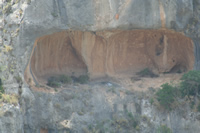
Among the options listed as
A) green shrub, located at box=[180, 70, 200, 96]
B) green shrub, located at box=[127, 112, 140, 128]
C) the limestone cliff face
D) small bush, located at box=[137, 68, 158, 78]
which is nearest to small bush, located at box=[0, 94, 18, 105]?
the limestone cliff face

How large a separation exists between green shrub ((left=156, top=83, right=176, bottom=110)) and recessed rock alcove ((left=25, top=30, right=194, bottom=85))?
165 inches

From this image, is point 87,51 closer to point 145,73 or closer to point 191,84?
point 145,73

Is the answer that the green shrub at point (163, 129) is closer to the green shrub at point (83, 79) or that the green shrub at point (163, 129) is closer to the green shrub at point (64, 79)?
the green shrub at point (83, 79)

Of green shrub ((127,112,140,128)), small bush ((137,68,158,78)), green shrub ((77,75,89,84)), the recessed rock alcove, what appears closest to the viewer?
green shrub ((127,112,140,128))

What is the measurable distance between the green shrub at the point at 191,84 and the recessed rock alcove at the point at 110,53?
3.53m

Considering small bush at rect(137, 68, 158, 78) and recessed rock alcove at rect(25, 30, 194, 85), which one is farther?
small bush at rect(137, 68, 158, 78)

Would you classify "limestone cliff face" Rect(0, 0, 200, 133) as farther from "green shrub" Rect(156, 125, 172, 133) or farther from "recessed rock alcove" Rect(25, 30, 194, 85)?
"green shrub" Rect(156, 125, 172, 133)

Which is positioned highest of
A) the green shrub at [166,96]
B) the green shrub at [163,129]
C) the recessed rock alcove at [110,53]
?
the recessed rock alcove at [110,53]

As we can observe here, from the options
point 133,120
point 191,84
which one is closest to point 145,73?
point 191,84

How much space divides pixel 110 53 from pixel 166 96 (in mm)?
5925

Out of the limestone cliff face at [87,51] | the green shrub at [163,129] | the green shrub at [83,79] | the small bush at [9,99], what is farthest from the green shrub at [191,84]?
the small bush at [9,99]

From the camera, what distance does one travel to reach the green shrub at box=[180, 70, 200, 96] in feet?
77.6

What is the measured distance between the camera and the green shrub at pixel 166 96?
77.5 ft

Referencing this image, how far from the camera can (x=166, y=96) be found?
23.7 metres
